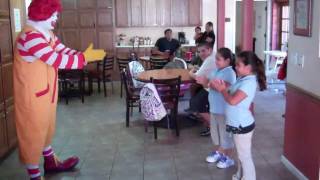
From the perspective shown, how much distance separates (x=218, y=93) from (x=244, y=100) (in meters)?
0.67

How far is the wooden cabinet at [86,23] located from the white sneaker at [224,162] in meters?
6.29

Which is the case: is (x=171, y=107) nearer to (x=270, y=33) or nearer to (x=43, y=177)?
(x=43, y=177)

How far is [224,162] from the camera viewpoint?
408 centimetres

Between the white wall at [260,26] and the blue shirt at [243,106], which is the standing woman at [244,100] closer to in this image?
the blue shirt at [243,106]

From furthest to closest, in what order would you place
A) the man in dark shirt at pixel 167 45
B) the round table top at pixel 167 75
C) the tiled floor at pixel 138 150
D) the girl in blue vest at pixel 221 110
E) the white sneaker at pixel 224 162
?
the man in dark shirt at pixel 167 45, the round table top at pixel 167 75, the white sneaker at pixel 224 162, the tiled floor at pixel 138 150, the girl in blue vest at pixel 221 110

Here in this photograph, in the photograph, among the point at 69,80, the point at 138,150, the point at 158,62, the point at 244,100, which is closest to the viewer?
the point at 244,100

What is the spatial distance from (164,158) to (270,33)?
8176 millimetres

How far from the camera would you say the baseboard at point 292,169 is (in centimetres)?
366

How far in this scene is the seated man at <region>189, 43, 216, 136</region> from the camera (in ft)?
13.8

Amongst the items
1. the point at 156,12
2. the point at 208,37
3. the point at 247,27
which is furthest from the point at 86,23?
the point at 247,27

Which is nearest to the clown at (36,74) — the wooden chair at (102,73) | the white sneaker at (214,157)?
the white sneaker at (214,157)

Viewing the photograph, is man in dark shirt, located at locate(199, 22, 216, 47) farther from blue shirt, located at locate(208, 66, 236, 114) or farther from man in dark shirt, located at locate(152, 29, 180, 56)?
blue shirt, located at locate(208, 66, 236, 114)

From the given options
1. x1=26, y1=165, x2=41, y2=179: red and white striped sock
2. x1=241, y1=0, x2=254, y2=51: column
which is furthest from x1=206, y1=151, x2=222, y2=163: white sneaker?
x1=241, y1=0, x2=254, y2=51: column

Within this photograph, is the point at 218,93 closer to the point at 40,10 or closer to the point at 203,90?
the point at 203,90
